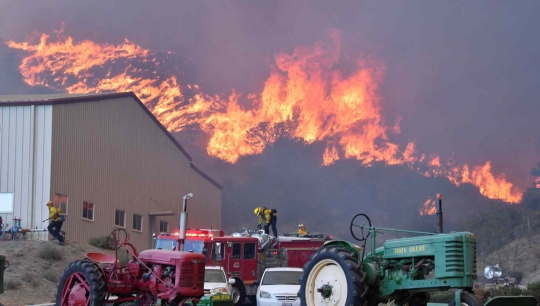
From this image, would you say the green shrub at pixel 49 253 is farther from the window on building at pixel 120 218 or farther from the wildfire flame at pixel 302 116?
the wildfire flame at pixel 302 116

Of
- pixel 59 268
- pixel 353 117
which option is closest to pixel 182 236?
pixel 59 268

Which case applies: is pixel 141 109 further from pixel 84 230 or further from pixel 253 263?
pixel 253 263

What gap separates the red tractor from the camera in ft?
45.9

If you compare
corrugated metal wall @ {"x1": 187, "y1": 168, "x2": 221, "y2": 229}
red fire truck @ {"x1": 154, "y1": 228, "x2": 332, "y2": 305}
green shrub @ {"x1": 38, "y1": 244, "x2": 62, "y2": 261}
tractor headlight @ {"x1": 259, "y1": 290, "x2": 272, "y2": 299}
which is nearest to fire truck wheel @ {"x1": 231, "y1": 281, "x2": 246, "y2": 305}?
red fire truck @ {"x1": 154, "y1": 228, "x2": 332, "y2": 305}

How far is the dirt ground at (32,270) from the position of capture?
950 inches

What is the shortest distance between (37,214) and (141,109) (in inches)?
467

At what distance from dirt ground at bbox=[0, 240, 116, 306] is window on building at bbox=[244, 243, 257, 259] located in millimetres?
7151

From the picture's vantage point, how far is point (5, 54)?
8150 cm

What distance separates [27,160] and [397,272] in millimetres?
24818

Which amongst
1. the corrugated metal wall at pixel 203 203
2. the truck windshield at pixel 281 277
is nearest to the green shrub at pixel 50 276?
the truck windshield at pixel 281 277

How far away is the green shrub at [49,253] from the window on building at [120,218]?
8519 millimetres

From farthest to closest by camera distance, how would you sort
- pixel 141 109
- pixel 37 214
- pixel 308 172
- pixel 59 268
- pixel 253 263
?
pixel 308 172 < pixel 141 109 < pixel 37 214 < pixel 59 268 < pixel 253 263

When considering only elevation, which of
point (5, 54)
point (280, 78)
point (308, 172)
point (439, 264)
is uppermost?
point (5, 54)

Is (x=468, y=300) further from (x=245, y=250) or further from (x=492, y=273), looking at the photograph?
(x=245, y=250)
